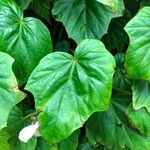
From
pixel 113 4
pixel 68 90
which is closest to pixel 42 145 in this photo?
pixel 68 90

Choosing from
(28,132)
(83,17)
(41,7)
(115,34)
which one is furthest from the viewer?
(115,34)

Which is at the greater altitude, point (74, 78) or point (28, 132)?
point (74, 78)

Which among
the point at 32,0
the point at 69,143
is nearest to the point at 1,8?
the point at 32,0

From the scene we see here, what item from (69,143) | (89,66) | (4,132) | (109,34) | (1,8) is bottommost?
(69,143)

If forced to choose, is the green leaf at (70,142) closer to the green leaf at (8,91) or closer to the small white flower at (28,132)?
the small white flower at (28,132)

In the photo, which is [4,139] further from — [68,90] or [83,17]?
[83,17]

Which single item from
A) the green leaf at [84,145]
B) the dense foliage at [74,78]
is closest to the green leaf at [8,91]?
the dense foliage at [74,78]

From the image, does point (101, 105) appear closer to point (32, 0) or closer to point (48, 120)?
point (48, 120)
